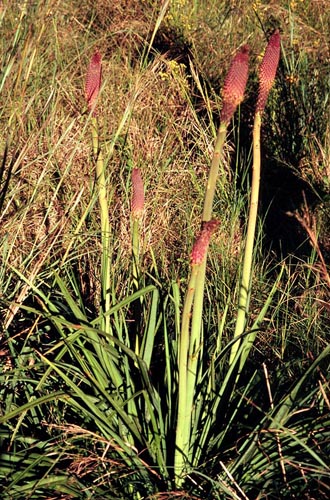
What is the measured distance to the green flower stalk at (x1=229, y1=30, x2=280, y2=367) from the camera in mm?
1844

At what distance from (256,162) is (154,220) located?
1603 millimetres

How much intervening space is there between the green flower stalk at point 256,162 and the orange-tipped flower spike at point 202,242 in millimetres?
339

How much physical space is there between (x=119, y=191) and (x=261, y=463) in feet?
6.14

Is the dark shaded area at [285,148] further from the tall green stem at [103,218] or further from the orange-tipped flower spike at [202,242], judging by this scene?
the orange-tipped flower spike at [202,242]

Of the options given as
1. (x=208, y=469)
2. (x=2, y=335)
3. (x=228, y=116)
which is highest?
(x=228, y=116)

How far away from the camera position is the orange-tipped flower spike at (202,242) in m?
1.59

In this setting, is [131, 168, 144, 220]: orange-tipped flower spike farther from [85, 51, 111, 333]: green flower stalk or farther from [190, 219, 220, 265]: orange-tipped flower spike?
[190, 219, 220, 265]: orange-tipped flower spike

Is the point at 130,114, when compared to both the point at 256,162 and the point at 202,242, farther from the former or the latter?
the point at 202,242

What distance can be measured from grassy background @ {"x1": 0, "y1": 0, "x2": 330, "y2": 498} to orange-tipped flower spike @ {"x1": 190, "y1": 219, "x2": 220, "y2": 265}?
250 mm

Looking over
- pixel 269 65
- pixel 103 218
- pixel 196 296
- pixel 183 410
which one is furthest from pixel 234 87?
pixel 183 410

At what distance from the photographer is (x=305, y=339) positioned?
2.68 m

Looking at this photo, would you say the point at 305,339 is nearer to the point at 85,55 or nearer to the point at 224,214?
the point at 224,214

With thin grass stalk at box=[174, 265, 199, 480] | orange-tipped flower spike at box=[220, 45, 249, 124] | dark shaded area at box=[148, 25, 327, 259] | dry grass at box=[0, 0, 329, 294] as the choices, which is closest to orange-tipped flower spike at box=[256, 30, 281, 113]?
orange-tipped flower spike at box=[220, 45, 249, 124]

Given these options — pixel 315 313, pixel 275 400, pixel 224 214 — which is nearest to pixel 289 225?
pixel 224 214
